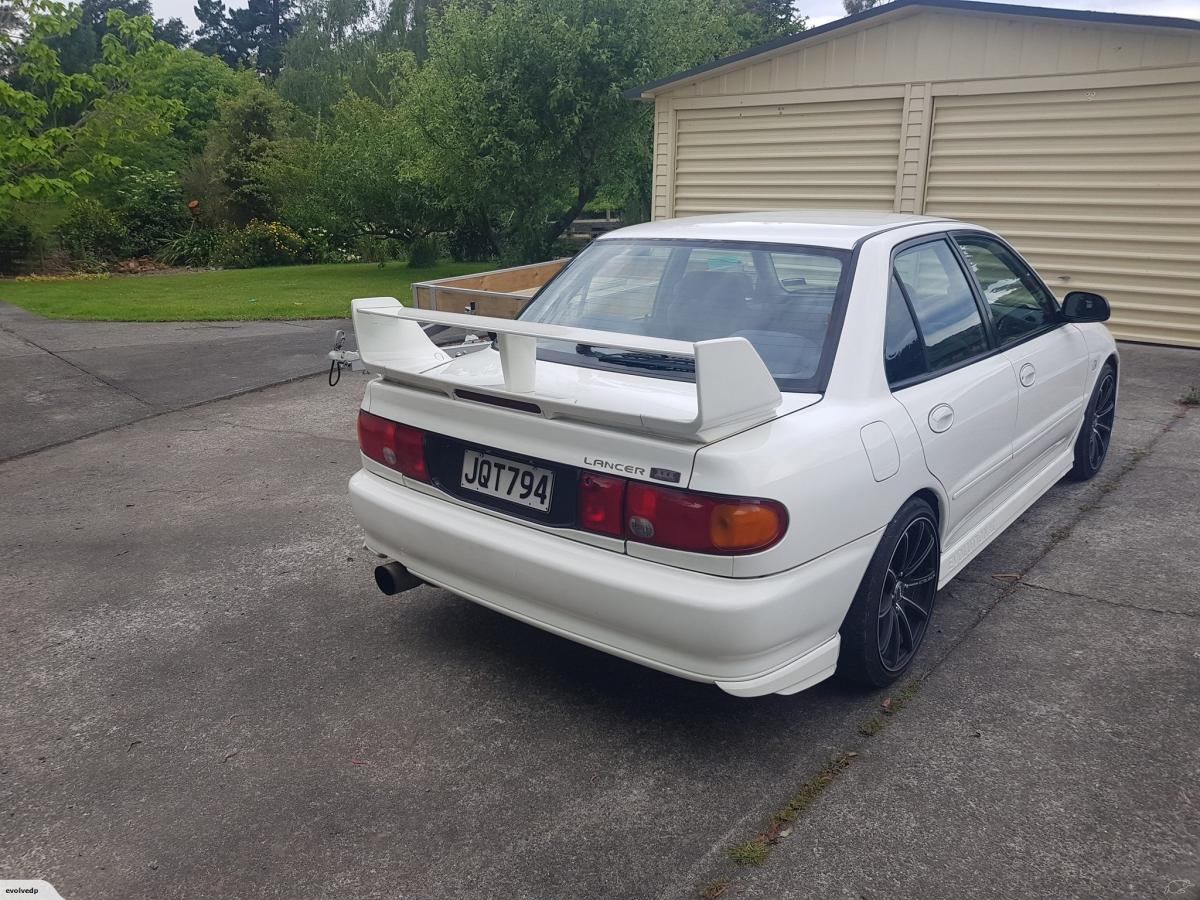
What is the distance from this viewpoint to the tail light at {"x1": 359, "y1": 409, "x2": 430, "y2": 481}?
3.35 metres

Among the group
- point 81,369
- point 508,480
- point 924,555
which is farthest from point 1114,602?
point 81,369

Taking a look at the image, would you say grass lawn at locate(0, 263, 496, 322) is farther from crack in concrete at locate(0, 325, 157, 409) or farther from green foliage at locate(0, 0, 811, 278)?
crack in concrete at locate(0, 325, 157, 409)

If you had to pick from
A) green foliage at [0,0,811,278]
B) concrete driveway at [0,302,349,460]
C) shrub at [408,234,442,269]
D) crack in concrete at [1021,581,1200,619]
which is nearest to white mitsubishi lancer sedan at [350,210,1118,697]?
crack in concrete at [1021,581,1200,619]

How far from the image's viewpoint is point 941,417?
11.0ft

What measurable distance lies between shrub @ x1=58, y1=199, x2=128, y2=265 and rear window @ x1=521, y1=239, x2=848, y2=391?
68.9 feet

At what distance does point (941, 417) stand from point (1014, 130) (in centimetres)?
799

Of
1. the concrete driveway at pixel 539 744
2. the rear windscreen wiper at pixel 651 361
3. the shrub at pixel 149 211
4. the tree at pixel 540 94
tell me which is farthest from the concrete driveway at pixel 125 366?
the shrub at pixel 149 211

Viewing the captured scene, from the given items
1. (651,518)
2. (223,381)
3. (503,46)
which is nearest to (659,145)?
(503,46)

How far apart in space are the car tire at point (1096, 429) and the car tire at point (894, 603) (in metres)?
2.37

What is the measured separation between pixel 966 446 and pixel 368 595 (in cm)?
257

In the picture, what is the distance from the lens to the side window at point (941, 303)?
3.52 m

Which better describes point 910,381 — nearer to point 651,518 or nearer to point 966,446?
point 966,446

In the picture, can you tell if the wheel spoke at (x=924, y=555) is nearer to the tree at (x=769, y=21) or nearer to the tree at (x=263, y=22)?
the tree at (x=769, y=21)

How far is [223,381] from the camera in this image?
884 centimetres
